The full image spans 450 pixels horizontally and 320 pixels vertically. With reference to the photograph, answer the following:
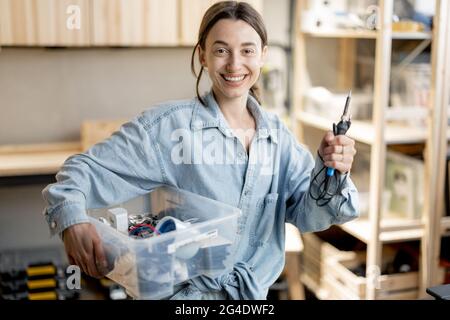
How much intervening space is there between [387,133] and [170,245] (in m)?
0.98

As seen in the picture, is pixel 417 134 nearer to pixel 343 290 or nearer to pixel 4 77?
pixel 343 290

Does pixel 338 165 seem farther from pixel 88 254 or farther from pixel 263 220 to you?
pixel 88 254

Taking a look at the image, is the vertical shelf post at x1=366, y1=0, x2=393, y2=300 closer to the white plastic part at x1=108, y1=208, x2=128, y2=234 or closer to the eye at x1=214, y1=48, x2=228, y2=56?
the eye at x1=214, y1=48, x2=228, y2=56

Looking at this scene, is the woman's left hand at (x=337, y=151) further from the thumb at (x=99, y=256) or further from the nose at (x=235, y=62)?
the thumb at (x=99, y=256)

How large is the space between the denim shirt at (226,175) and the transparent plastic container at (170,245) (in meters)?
0.02

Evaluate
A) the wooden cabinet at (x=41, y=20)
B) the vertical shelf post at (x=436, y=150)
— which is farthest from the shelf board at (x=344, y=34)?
the wooden cabinet at (x=41, y=20)

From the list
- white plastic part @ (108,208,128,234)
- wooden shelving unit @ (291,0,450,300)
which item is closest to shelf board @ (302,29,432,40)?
wooden shelving unit @ (291,0,450,300)

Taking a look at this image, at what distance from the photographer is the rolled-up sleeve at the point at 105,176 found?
2.46 feet

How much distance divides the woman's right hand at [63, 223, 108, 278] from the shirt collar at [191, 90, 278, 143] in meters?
0.21

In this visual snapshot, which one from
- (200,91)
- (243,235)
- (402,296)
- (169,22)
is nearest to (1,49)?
(169,22)

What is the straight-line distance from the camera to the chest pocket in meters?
0.87

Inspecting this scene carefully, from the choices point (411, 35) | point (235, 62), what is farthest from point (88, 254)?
point (411, 35)

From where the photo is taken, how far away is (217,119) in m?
0.85
